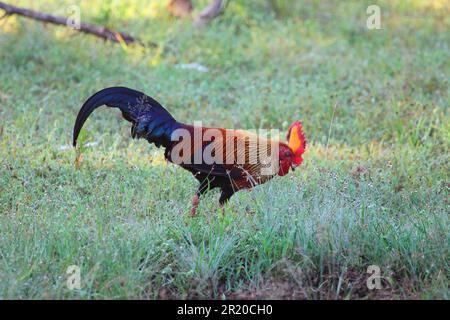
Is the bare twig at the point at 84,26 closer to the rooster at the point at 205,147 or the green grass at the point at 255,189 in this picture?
the green grass at the point at 255,189

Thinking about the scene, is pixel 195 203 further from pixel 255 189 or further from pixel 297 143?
pixel 297 143

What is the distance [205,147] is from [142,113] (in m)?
0.51

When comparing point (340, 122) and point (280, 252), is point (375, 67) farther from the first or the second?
point (280, 252)

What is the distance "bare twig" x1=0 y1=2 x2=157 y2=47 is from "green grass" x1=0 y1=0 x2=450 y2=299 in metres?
0.16

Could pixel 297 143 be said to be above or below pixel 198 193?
above

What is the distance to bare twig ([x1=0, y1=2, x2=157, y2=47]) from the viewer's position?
826 centimetres

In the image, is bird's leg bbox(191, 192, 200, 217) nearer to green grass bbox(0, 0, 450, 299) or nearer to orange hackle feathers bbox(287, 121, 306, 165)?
green grass bbox(0, 0, 450, 299)

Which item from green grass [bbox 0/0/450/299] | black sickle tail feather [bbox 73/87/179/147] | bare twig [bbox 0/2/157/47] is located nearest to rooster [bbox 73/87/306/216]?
black sickle tail feather [bbox 73/87/179/147]

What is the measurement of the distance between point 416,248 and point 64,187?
2698mm

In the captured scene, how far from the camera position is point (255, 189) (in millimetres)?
5219

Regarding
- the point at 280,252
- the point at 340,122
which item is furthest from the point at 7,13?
the point at 280,252

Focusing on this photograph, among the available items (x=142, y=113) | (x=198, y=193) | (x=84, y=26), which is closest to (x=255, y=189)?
(x=198, y=193)

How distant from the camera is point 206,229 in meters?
4.57

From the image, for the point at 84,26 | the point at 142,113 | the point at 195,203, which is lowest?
the point at 195,203
